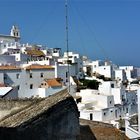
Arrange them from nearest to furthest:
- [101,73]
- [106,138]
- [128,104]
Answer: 1. [106,138]
2. [128,104]
3. [101,73]

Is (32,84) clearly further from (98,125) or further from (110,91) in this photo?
(98,125)

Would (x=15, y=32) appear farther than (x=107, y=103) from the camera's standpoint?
Yes

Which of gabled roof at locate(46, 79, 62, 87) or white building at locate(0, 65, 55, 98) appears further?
white building at locate(0, 65, 55, 98)

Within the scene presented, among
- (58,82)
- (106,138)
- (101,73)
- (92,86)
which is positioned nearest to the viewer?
(106,138)

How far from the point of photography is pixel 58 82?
5266 centimetres

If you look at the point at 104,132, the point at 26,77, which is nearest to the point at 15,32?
the point at 26,77

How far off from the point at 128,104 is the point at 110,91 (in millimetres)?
2827

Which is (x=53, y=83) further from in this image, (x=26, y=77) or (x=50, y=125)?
(x=50, y=125)

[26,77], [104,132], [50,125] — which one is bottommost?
[104,132]

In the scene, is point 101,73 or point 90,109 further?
point 101,73

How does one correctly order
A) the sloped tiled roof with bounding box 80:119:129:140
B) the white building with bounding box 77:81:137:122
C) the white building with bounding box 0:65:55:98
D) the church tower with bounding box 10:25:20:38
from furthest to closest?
the church tower with bounding box 10:25:20:38
the white building with bounding box 0:65:55:98
the white building with bounding box 77:81:137:122
the sloped tiled roof with bounding box 80:119:129:140

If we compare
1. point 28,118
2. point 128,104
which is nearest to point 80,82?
point 128,104

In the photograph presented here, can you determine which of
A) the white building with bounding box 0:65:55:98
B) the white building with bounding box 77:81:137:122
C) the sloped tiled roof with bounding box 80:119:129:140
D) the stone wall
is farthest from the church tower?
the stone wall

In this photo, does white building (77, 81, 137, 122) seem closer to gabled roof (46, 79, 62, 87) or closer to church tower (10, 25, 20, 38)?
gabled roof (46, 79, 62, 87)
